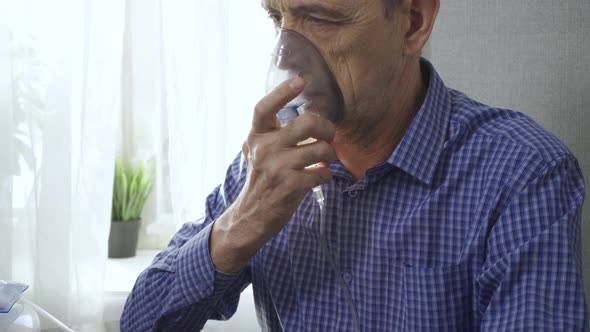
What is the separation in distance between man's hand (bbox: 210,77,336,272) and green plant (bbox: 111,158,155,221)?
44.2 inches

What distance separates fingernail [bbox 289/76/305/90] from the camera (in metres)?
1.07

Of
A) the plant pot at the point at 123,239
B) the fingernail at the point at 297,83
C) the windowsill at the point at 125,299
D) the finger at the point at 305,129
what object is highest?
the fingernail at the point at 297,83

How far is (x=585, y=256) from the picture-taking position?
4.91ft

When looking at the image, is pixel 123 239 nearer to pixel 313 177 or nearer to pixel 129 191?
pixel 129 191

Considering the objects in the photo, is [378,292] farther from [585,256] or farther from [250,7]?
[250,7]

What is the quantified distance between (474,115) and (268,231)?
1.32 feet

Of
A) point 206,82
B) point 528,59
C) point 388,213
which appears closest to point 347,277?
point 388,213

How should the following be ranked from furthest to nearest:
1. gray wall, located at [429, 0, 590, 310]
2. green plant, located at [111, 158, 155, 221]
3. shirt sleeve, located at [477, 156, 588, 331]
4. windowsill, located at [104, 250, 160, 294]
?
green plant, located at [111, 158, 155, 221], windowsill, located at [104, 250, 160, 294], gray wall, located at [429, 0, 590, 310], shirt sleeve, located at [477, 156, 588, 331]

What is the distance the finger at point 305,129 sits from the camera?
108 cm

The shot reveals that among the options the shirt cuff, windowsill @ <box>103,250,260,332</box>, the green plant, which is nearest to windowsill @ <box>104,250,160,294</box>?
windowsill @ <box>103,250,260,332</box>

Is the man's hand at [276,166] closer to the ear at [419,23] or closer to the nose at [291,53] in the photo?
the nose at [291,53]

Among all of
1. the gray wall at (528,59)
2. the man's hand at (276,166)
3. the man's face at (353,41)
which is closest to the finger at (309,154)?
the man's hand at (276,166)

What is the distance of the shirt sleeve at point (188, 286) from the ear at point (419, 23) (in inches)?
16.8

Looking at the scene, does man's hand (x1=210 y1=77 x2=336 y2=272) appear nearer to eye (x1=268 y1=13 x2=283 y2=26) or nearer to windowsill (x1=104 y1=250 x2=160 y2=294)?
eye (x1=268 y1=13 x2=283 y2=26)
